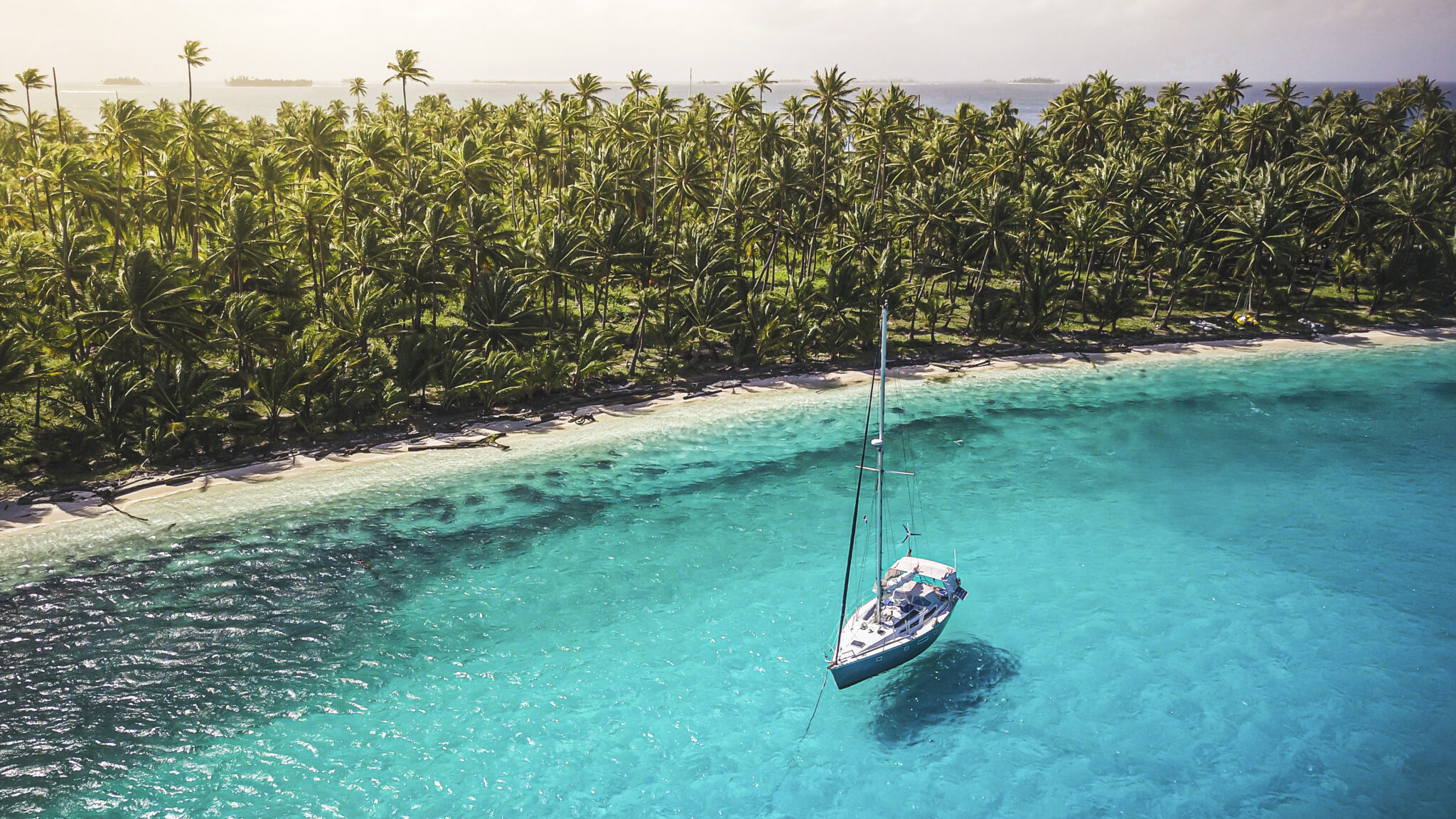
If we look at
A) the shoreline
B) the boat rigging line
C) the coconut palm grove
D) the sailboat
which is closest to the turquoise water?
Result: the boat rigging line

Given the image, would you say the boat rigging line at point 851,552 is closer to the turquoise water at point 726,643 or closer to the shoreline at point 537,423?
the turquoise water at point 726,643

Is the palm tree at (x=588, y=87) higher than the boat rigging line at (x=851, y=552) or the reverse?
higher

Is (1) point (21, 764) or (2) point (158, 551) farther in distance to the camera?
(2) point (158, 551)

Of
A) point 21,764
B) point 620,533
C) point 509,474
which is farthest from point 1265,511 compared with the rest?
point 21,764

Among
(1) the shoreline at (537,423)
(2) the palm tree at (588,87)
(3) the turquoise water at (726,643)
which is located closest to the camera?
(3) the turquoise water at (726,643)

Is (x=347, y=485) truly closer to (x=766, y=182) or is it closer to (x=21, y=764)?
(x=21, y=764)

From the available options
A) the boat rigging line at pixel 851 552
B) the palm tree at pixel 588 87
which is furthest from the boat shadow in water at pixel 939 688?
the palm tree at pixel 588 87

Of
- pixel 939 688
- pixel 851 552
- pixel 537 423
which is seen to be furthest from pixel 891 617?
pixel 537 423
